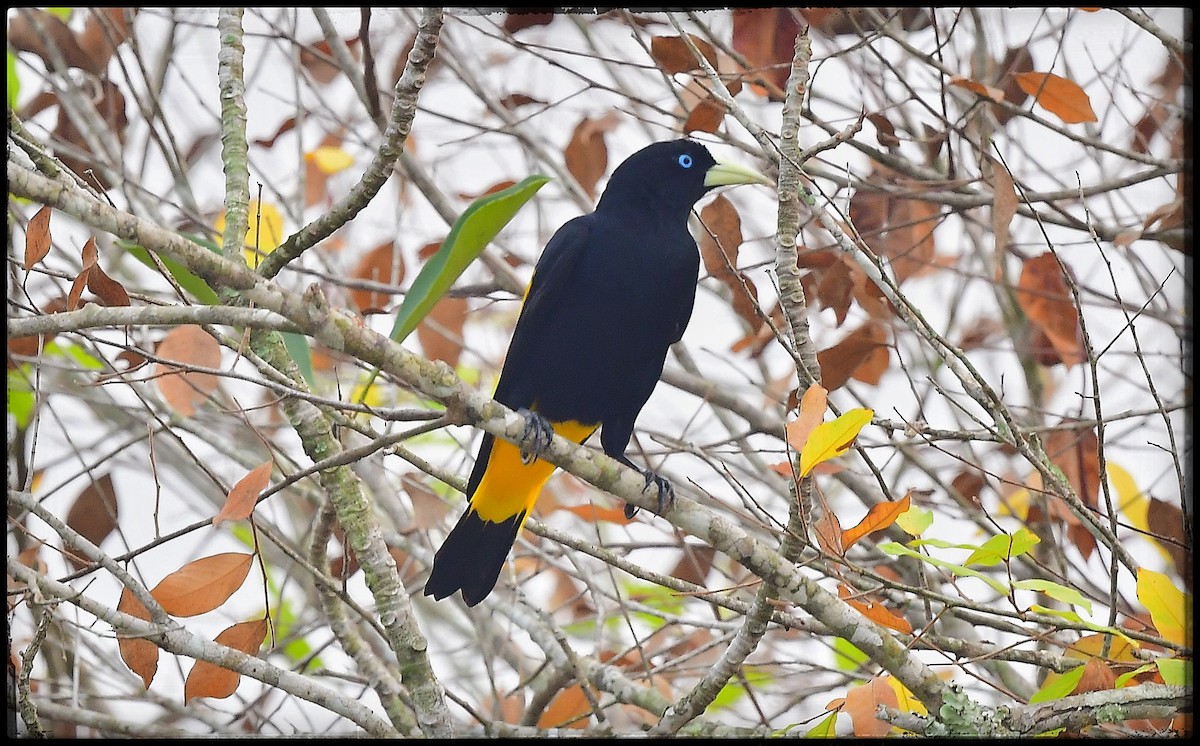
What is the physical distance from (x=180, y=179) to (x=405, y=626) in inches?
74.7

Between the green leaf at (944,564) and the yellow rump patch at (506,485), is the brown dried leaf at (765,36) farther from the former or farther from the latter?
the green leaf at (944,564)

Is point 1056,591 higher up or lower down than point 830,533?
lower down

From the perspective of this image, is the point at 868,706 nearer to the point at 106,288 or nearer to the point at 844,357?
the point at 844,357

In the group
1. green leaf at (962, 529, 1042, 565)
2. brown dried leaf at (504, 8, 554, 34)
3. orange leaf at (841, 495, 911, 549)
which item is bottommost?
green leaf at (962, 529, 1042, 565)

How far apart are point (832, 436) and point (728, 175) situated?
1558 mm

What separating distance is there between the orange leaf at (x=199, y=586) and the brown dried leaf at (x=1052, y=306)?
2.32m

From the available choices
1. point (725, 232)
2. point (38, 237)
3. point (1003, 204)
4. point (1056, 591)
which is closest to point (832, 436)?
point (1056, 591)

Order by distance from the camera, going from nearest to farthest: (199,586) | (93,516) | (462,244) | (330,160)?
(462,244) → (199,586) → (93,516) → (330,160)

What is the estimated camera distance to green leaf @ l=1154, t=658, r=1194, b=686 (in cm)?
213

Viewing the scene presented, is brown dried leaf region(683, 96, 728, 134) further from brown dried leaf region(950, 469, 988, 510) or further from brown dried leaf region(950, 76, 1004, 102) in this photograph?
brown dried leaf region(950, 469, 988, 510)

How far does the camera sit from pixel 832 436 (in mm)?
2139

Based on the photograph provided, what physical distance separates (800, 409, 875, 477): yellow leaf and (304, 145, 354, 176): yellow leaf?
2.63 metres

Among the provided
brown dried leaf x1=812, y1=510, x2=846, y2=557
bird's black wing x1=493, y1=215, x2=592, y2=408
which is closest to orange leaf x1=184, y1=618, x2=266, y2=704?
bird's black wing x1=493, y1=215, x2=592, y2=408

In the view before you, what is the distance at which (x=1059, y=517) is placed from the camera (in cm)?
355
